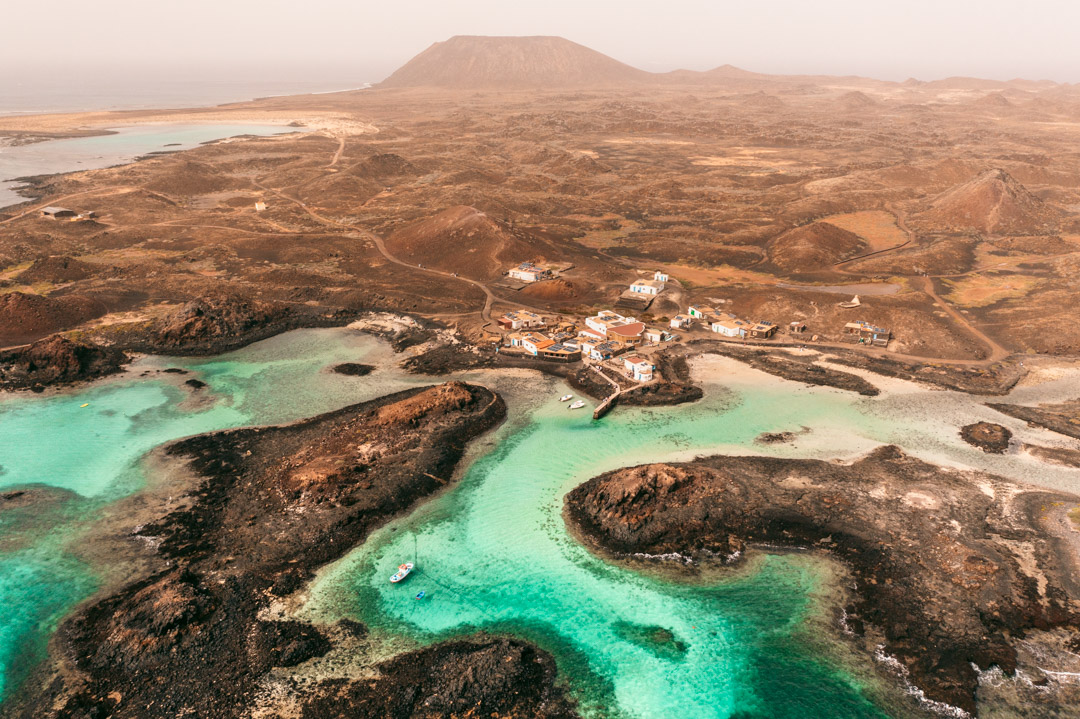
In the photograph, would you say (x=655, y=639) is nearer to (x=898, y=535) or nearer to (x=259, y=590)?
(x=898, y=535)

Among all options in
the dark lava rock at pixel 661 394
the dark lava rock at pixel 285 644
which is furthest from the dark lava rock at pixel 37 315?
the dark lava rock at pixel 661 394

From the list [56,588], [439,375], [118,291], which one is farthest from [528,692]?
[118,291]

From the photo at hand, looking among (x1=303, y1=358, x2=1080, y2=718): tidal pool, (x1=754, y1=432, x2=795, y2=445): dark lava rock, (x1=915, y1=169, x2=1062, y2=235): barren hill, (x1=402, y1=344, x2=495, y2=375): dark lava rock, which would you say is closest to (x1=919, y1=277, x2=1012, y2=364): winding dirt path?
(x1=303, y1=358, x2=1080, y2=718): tidal pool

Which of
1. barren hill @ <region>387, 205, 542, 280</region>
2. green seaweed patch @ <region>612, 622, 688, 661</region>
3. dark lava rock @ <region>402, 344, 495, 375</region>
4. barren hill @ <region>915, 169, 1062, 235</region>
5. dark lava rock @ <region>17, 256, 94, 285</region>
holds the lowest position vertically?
green seaweed patch @ <region>612, 622, 688, 661</region>

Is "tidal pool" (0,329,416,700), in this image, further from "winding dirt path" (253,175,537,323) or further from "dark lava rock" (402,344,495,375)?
Answer: "winding dirt path" (253,175,537,323)

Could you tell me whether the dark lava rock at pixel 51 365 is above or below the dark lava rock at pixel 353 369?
above

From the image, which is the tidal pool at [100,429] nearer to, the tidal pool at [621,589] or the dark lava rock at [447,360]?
the dark lava rock at [447,360]

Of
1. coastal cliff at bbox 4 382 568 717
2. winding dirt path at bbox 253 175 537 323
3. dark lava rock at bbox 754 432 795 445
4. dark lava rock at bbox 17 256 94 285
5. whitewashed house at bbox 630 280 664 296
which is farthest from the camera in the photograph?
dark lava rock at bbox 17 256 94 285

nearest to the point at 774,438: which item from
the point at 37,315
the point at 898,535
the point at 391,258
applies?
the point at 898,535
